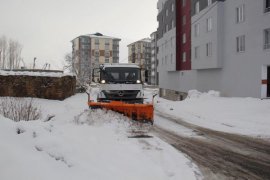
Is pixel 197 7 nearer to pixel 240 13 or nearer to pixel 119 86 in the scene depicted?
pixel 240 13

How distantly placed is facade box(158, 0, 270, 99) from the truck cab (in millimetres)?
11892

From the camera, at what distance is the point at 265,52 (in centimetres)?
2291

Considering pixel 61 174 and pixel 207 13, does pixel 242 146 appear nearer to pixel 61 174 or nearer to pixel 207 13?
pixel 61 174

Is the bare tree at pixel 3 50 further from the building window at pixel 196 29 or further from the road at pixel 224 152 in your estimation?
the road at pixel 224 152

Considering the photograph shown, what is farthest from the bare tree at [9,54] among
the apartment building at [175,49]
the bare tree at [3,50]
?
the apartment building at [175,49]

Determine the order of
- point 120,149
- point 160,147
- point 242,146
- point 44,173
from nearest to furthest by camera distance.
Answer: point 44,173
point 120,149
point 160,147
point 242,146

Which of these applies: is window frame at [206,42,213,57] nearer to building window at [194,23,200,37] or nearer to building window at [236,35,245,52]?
building window at [194,23,200,37]

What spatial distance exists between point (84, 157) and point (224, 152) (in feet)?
14.3

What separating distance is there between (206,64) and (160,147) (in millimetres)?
24489

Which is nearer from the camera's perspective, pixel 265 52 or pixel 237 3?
pixel 265 52

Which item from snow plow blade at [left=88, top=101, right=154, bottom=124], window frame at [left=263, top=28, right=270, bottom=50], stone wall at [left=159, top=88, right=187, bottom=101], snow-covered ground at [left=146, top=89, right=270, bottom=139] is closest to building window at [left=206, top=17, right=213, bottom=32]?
window frame at [left=263, top=28, right=270, bottom=50]

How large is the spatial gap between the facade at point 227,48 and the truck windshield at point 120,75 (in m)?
11.9

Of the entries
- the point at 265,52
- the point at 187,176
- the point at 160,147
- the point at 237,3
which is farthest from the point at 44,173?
the point at 237,3

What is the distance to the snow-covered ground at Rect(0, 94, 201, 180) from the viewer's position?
5348 millimetres
